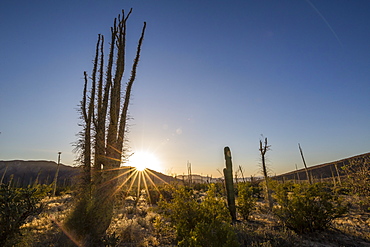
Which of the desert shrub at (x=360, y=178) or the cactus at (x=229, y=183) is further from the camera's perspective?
the cactus at (x=229, y=183)

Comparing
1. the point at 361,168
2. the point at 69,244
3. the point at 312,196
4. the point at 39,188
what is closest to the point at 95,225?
the point at 69,244

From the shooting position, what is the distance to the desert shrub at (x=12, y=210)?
365 cm

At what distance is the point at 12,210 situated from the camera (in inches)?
147

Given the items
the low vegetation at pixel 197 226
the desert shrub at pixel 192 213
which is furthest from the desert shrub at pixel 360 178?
the desert shrub at pixel 192 213

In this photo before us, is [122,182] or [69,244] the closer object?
[69,244]

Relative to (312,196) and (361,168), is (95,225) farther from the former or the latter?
(361,168)

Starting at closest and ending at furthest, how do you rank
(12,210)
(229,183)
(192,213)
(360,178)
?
(12,210) → (192,213) → (360,178) → (229,183)

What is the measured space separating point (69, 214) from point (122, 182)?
1566 millimetres

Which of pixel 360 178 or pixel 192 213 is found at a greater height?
pixel 360 178

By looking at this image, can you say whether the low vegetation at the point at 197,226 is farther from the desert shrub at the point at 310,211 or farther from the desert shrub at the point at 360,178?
→ the desert shrub at the point at 360,178

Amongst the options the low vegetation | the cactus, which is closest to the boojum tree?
the low vegetation

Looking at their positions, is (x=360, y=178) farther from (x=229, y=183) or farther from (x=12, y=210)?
(x=12, y=210)

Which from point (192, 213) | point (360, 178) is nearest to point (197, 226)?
point (192, 213)

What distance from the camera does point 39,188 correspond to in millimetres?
4383
